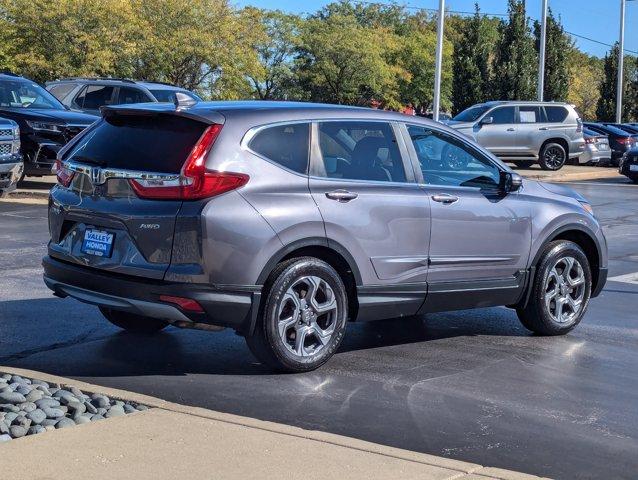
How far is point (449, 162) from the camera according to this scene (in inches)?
320

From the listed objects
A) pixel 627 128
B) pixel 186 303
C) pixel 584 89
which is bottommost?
pixel 186 303

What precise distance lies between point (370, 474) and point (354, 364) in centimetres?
252

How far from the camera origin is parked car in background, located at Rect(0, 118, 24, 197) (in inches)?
635

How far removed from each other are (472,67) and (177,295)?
4193 centimetres

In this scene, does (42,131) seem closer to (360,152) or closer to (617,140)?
(360,152)

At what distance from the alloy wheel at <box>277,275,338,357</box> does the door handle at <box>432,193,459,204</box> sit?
115 cm

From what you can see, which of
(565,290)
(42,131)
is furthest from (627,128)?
(565,290)

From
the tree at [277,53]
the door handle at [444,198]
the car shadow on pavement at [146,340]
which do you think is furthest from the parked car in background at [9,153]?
the tree at [277,53]

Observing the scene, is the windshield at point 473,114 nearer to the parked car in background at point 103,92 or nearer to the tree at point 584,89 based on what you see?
the parked car in background at point 103,92

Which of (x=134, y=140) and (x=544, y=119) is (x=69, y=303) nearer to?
(x=134, y=140)

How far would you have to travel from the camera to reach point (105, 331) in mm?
8211

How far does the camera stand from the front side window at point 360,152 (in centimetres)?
733

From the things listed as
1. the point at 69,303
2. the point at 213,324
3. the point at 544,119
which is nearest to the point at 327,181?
the point at 213,324

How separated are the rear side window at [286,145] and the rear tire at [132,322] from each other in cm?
181
